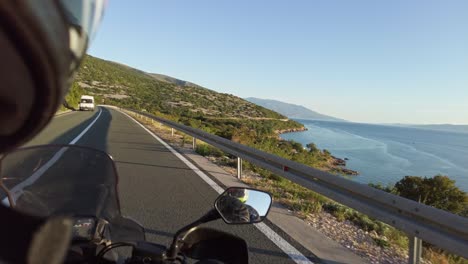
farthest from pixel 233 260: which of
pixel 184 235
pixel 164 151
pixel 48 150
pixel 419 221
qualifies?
pixel 164 151

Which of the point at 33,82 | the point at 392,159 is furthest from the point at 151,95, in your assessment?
the point at 33,82

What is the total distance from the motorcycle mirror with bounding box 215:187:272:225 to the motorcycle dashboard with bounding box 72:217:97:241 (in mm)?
637

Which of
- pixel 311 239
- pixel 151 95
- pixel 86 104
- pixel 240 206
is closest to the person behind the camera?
pixel 240 206

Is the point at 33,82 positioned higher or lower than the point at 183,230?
higher

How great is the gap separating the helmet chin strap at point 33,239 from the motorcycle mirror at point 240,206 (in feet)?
4.93

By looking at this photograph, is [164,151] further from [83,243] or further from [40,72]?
[40,72]

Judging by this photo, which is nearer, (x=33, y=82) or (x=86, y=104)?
(x=33, y=82)

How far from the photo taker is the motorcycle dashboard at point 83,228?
208 cm

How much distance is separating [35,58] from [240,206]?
67.4 inches

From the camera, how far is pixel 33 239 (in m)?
0.72

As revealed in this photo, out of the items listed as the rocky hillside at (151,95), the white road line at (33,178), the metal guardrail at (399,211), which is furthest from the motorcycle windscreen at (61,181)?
the rocky hillside at (151,95)

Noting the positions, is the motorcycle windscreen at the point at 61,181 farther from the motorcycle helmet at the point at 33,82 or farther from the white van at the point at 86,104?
the white van at the point at 86,104

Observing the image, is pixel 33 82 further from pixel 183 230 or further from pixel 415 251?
pixel 415 251

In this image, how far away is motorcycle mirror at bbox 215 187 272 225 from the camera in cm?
224
